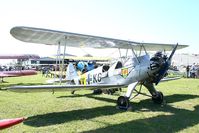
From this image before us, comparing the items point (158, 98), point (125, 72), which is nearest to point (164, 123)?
point (125, 72)

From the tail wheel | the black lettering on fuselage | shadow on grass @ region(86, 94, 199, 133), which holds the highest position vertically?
the black lettering on fuselage

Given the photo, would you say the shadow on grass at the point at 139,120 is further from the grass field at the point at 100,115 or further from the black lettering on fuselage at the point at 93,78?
the black lettering on fuselage at the point at 93,78

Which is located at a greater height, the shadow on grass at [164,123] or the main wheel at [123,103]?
the main wheel at [123,103]

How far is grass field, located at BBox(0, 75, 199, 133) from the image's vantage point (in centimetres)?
785

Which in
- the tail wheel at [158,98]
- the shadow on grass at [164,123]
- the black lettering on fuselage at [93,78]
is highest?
the black lettering on fuselage at [93,78]

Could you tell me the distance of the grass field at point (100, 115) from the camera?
7848mm

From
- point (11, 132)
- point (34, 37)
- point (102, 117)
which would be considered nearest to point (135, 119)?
point (102, 117)

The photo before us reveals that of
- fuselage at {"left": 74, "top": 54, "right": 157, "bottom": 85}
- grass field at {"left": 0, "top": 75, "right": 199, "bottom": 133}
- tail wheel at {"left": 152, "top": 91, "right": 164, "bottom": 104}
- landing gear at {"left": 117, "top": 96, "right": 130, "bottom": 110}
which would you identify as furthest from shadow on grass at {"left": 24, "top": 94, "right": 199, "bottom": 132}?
fuselage at {"left": 74, "top": 54, "right": 157, "bottom": 85}

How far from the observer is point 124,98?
10.9 m

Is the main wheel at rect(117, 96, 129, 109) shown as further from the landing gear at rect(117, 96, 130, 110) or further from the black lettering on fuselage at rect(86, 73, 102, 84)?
the black lettering on fuselage at rect(86, 73, 102, 84)

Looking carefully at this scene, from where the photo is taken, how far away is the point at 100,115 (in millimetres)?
9688

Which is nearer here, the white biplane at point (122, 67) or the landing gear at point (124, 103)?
the white biplane at point (122, 67)

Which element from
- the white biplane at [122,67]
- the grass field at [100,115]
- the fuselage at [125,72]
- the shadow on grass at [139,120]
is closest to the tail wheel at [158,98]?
the white biplane at [122,67]

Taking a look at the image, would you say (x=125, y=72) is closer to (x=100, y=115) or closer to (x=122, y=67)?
(x=122, y=67)
